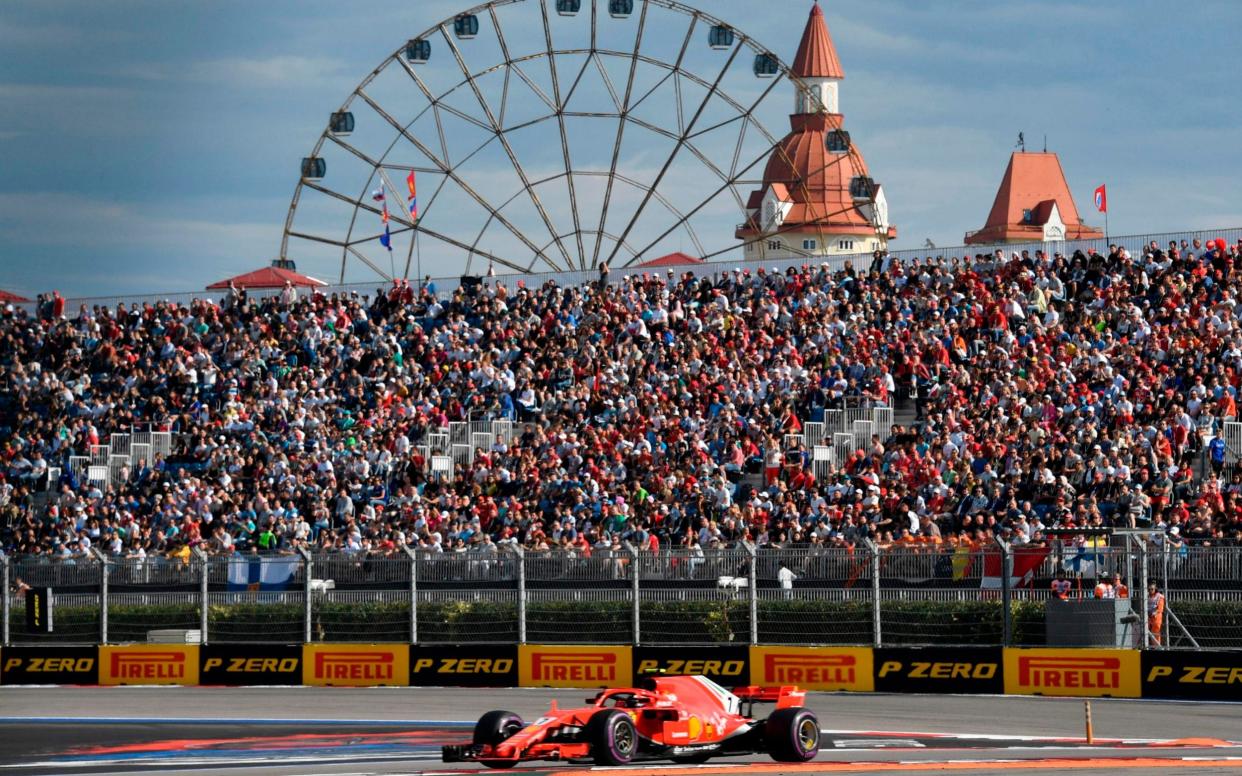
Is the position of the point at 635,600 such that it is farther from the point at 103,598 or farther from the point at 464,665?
the point at 103,598

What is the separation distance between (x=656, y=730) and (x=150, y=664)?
1369cm

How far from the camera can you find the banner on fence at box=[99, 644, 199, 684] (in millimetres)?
26375

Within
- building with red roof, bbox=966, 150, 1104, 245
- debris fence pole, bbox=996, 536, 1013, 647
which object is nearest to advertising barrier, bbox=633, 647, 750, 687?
debris fence pole, bbox=996, 536, 1013, 647

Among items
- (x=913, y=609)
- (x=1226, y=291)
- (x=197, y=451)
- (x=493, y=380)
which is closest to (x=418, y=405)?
(x=493, y=380)

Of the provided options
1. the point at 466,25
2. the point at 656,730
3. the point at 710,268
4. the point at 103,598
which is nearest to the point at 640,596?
the point at 103,598

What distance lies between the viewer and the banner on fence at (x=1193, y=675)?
20.0 meters

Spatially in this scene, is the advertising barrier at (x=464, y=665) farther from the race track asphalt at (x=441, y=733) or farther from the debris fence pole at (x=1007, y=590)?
the debris fence pole at (x=1007, y=590)

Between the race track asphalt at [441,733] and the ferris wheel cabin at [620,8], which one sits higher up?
the ferris wheel cabin at [620,8]

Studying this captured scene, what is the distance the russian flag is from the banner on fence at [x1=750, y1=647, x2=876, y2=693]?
22.1 ft

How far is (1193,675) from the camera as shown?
20.3 meters

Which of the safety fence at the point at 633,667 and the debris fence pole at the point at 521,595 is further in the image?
the debris fence pole at the point at 521,595

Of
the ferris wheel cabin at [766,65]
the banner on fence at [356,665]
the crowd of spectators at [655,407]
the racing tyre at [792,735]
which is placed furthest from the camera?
the ferris wheel cabin at [766,65]

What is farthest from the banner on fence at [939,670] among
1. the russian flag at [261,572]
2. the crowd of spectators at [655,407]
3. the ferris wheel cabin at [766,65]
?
the ferris wheel cabin at [766,65]

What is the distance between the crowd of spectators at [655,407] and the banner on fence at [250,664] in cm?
165
